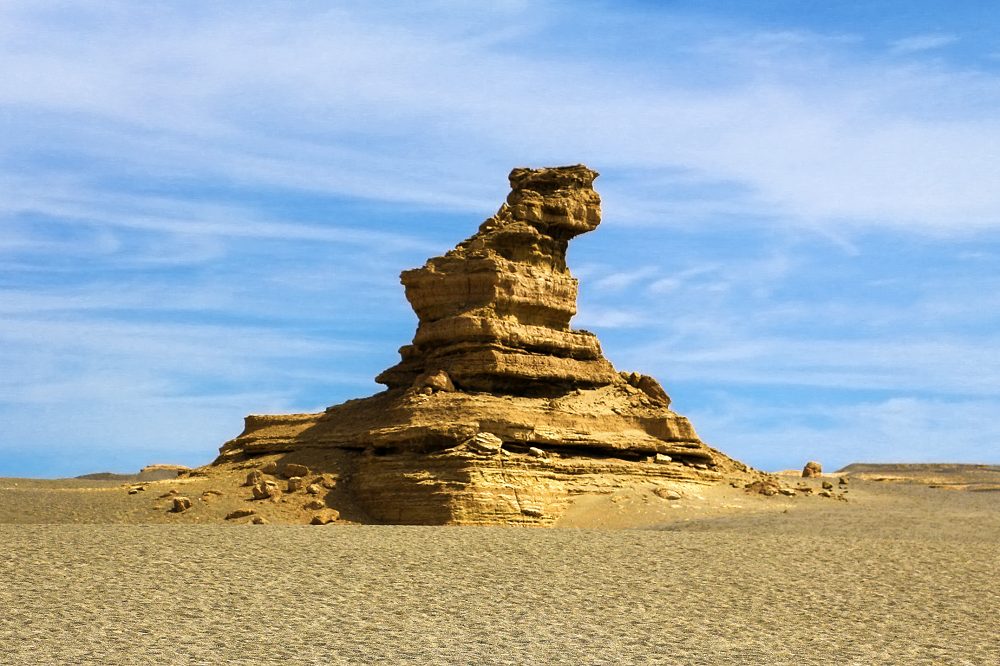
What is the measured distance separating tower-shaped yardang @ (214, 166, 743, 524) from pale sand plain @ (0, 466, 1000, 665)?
407cm

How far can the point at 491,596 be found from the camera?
55.1 feet

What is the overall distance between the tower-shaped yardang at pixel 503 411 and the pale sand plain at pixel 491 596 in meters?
4.07

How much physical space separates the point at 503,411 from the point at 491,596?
518 inches

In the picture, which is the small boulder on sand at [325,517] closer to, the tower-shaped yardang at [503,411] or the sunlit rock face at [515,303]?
the tower-shaped yardang at [503,411]

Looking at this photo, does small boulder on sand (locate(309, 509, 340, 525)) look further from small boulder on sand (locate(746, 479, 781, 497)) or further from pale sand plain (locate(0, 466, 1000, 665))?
small boulder on sand (locate(746, 479, 781, 497))

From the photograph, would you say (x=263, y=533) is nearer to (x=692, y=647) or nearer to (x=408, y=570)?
(x=408, y=570)

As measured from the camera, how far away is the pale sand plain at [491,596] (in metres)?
13.8

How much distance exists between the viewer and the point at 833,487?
40312 mm

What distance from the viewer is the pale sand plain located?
13766mm

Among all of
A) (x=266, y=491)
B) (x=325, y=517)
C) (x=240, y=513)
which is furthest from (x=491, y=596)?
(x=266, y=491)

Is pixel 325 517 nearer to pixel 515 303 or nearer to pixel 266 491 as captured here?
pixel 266 491

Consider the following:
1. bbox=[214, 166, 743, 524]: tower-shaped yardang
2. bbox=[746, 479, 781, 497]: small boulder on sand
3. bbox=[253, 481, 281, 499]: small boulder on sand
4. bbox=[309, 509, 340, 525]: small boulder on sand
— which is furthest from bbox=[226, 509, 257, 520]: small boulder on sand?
bbox=[746, 479, 781, 497]: small boulder on sand

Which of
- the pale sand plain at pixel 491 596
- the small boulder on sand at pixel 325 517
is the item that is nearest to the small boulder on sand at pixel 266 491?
the small boulder on sand at pixel 325 517

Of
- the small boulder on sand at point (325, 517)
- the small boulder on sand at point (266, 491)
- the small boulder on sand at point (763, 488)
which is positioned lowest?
the small boulder on sand at point (325, 517)
